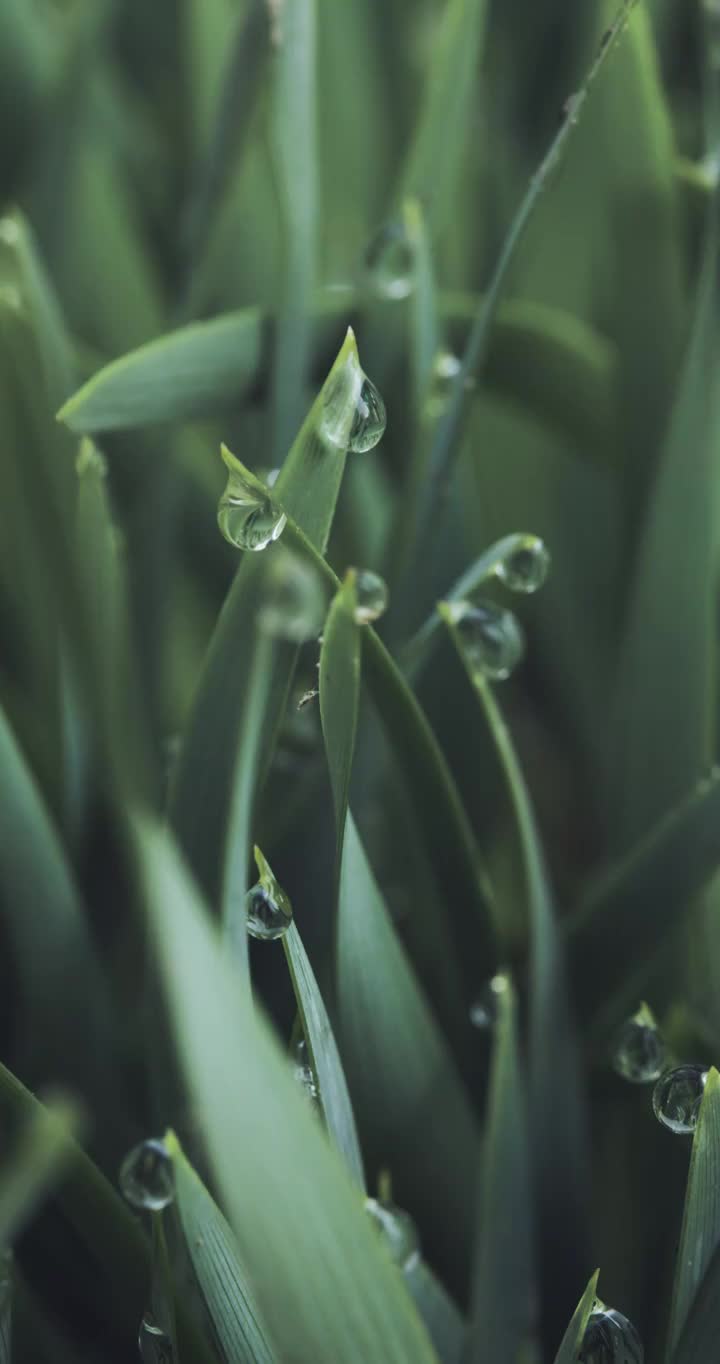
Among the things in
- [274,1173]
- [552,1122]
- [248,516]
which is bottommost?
[552,1122]

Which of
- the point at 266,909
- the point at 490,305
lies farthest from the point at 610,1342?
the point at 490,305

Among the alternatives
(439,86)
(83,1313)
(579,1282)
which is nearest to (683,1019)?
(579,1282)

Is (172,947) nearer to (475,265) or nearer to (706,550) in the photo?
(706,550)

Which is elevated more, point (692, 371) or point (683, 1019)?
point (692, 371)

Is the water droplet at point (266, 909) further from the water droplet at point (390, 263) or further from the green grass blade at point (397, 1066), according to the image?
the water droplet at point (390, 263)

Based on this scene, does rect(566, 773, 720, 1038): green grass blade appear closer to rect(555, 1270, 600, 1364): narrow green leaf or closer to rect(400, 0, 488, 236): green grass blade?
rect(555, 1270, 600, 1364): narrow green leaf

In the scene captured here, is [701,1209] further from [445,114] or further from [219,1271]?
[445,114]

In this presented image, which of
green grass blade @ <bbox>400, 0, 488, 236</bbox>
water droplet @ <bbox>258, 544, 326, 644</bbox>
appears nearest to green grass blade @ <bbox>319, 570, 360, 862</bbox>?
water droplet @ <bbox>258, 544, 326, 644</bbox>
